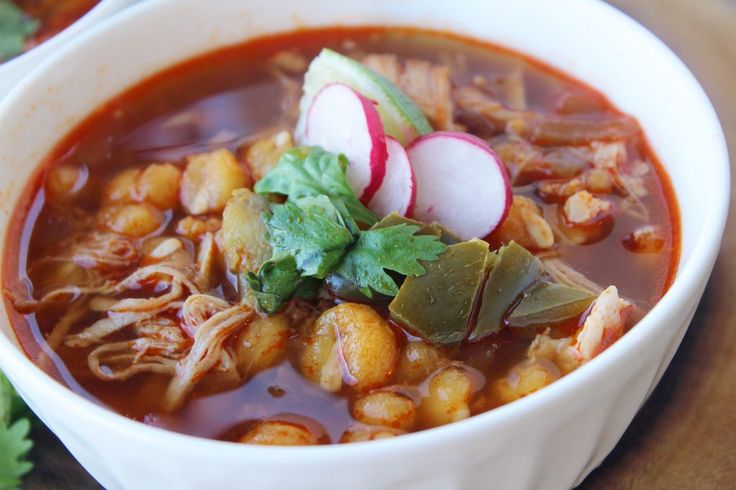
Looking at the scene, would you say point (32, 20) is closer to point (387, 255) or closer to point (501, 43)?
point (501, 43)

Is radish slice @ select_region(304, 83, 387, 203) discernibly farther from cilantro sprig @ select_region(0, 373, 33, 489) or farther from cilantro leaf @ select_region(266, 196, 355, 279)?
cilantro sprig @ select_region(0, 373, 33, 489)

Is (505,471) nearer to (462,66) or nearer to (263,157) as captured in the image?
(263,157)

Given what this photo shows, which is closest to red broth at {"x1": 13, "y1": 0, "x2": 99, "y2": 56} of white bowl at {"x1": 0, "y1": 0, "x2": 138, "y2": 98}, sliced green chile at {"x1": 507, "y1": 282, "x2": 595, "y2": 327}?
white bowl at {"x1": 0, "y1": 0, "x2": 138, "y2": 98}

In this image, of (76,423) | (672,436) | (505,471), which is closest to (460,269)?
(505,471)

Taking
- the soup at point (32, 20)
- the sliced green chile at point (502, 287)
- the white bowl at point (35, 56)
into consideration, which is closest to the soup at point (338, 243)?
the sliced green chile at point (502, 287)

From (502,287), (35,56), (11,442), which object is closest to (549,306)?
(502,287)

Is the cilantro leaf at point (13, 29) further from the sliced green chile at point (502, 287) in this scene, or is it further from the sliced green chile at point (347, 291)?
the sliced green chile at point (502, 287)

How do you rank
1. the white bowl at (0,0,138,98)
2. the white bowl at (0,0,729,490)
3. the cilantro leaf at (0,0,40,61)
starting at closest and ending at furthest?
1. the white bowl at (0,0,729,490)
2. the white bowl at (0,0,138,98)
3. the cilantro leaf at (0,0,40,61)
